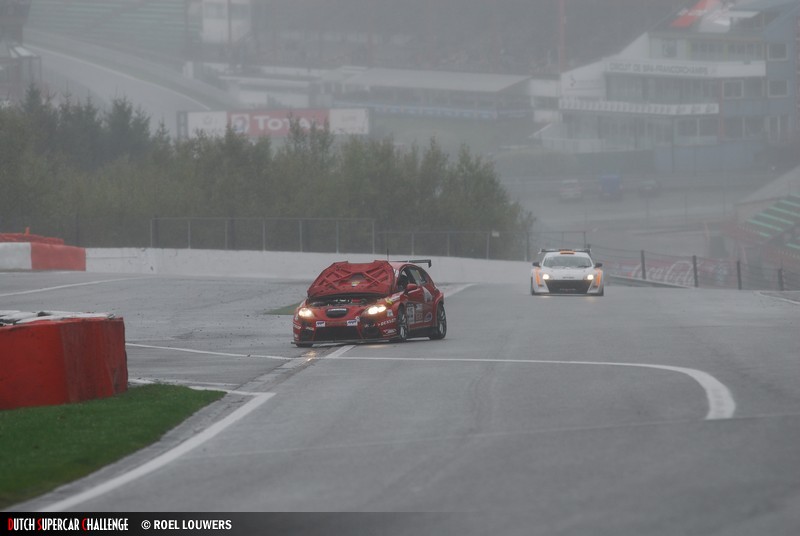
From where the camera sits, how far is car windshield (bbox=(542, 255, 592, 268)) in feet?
115

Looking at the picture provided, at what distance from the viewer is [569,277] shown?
114 ft

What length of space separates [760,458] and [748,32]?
12106 centimetres

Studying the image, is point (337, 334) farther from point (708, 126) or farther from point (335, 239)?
point (708, 126)

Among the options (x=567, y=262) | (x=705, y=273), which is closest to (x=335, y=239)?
(x=567, y=262)

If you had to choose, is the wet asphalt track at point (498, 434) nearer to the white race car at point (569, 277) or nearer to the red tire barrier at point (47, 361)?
the red tire barrier at point (47, 361)

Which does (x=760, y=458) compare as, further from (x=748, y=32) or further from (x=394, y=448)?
(x=748, y=32)

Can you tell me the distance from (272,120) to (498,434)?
117 meters

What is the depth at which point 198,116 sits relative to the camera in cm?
12700

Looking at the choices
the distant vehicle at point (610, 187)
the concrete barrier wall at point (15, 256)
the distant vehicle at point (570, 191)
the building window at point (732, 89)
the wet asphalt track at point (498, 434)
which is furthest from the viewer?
the building window at point (732, 89)

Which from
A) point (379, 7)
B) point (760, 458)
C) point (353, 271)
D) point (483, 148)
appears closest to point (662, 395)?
point (760, 458)

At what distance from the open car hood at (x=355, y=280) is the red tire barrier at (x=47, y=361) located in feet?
23.9

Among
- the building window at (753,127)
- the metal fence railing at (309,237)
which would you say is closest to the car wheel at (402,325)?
the metal fence railing at (309,237)

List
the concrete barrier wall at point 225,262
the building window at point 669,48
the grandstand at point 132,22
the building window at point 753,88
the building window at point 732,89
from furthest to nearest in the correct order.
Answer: the grandstand at point 132,22 → the building window at point 669,48 → the building window at point 732,89 → the building window at point 753,88 → the concrete barrier wall at point 225,262

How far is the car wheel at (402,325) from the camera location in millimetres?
20391
